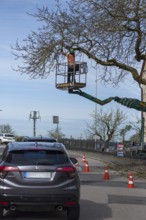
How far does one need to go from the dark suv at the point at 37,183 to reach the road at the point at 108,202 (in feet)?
2.62

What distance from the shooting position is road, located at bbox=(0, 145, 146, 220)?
32.6 feet

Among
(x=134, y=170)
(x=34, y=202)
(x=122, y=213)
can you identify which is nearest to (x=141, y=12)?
(x=134, y=170)

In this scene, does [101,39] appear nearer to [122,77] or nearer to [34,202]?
[122,77]

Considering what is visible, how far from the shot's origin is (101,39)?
22.2m

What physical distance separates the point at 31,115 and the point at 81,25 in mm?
34889

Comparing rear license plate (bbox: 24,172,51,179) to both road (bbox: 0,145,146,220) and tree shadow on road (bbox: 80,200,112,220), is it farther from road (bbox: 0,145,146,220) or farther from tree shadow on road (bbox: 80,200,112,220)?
tree shadow on road (bbox: 80,200,112,220)

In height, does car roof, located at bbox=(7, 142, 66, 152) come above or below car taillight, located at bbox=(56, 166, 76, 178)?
above

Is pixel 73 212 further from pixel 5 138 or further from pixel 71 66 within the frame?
pixel 5 138

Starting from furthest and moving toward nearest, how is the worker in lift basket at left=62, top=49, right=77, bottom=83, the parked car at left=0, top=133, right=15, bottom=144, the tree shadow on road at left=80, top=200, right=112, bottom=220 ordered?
the parked car at left=0, top=133, right=15, bottom=144, the worker in lift basket at left=62, top=49, right=77, bottom=83, the tree shadow on road at left=80, top=200, right=112, bottom=220

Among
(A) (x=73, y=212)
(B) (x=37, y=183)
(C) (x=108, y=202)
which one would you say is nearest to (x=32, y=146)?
(B) (x=37, y=183)

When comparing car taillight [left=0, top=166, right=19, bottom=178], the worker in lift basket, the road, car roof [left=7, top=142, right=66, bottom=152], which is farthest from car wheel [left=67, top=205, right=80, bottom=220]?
the worker in lift basket

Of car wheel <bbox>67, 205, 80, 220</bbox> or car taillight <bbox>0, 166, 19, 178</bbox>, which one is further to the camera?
car wheel <bbox>67, 205, 80, 220</bbox>

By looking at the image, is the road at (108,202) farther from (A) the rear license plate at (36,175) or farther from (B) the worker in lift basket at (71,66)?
(B) the worker in lift basket at (71,66)

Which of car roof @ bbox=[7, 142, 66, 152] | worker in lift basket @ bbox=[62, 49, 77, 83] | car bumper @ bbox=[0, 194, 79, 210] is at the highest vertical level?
worker in lift basket @ bbox=[62, 49, 77, 83]
